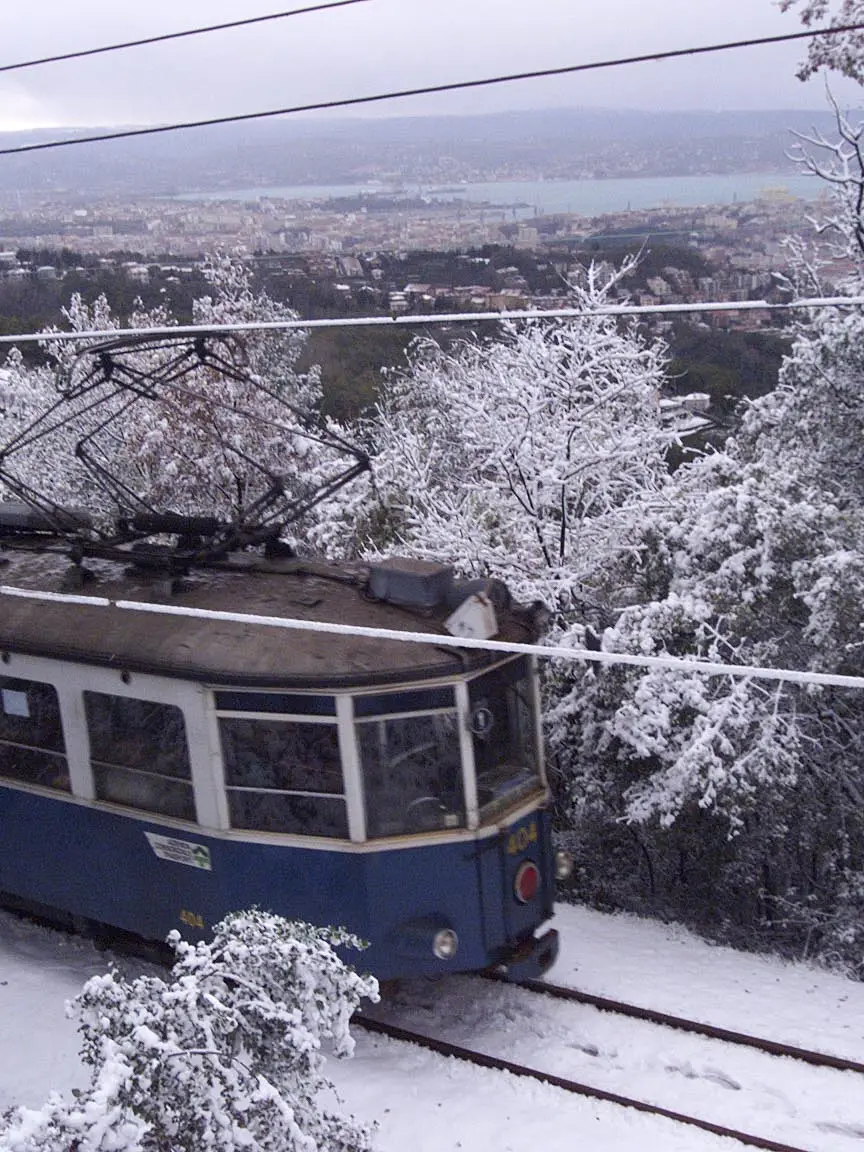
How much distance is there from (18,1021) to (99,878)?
37.7 inches

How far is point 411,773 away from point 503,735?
705 mm

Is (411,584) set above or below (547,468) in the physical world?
above

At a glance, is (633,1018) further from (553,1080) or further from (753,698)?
(753,698)

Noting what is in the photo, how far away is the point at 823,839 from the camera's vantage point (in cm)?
1012

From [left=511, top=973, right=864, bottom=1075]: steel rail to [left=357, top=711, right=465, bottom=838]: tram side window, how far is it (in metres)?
1.65

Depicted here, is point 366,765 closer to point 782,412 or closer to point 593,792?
point 593,792

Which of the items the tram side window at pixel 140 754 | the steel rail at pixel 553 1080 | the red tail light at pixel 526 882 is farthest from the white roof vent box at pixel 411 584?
the steel rail at pixel 553 1080

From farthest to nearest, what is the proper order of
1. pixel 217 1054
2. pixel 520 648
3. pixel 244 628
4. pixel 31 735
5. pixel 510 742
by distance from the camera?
1. pixel 31 735
2. pixel 510 742
3. pixel 244 628
4. pixel 520 648
5. pixel 217 1054

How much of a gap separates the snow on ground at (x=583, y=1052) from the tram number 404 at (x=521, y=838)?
114 centimetres

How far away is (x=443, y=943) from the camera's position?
6945 mm

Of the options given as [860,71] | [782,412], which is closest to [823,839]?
[782,412]

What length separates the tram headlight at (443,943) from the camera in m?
6.94

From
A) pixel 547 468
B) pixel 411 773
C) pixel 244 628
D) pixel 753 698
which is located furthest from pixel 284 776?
pixel 547 468

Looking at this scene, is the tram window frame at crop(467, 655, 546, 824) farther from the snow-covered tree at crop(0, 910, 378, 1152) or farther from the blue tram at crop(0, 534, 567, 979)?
the snow-covered tree at crop(0, 910, 378, 1152)
